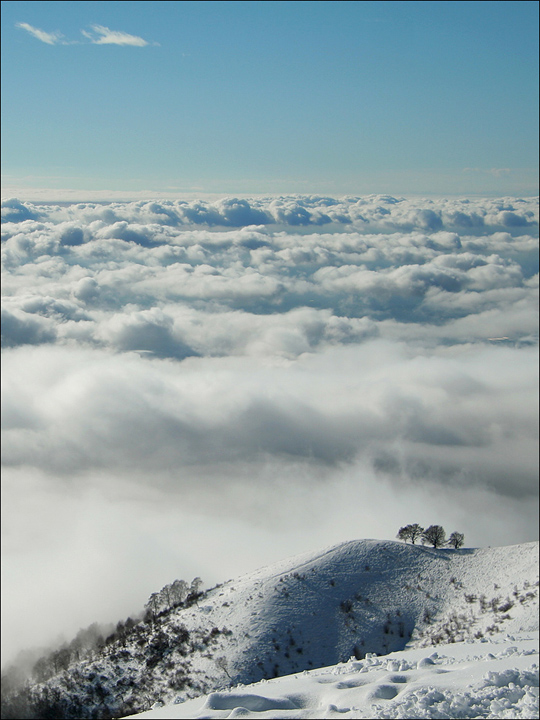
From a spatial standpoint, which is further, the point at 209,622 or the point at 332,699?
the point at 209,622

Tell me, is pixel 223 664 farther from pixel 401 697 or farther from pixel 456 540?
pixel 456 540

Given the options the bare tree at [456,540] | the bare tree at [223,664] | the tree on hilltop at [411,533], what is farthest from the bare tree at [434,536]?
the bare tree at [223,664]

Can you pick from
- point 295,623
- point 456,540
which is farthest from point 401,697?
point 456,540

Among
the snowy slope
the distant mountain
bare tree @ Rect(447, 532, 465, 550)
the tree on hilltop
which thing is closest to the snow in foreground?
the distant mountain

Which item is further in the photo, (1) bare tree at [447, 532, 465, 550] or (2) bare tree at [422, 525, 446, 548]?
(1) bare tree at [447, 532, 465, 550]

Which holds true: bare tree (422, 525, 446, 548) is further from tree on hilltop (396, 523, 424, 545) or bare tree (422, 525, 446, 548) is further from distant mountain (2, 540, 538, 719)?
distant mountain (2, 540, 538, 719)

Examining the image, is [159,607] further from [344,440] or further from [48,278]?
[48,278]

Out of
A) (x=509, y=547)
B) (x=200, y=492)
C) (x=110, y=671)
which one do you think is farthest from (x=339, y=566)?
(x=200, y=492)
